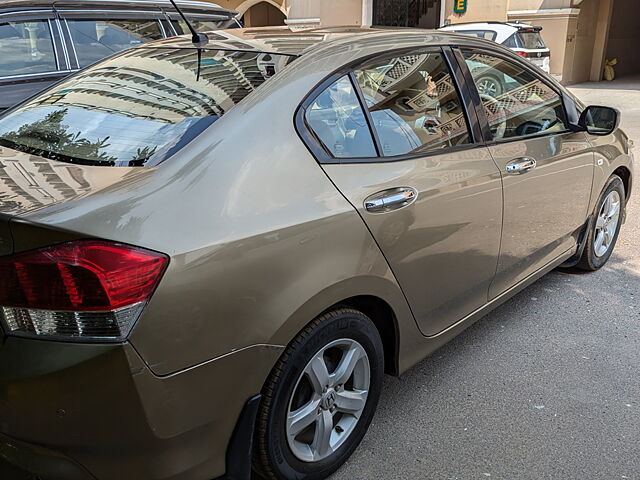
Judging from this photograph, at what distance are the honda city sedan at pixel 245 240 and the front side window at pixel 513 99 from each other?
3 cm

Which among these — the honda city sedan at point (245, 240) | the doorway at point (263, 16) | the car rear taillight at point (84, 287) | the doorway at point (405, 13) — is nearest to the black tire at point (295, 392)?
the honda city sedan at point (245, 240)

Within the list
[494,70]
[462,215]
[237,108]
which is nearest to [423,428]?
[462,215]

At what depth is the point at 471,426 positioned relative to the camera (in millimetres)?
2715

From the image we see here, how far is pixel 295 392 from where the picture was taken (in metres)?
2.19

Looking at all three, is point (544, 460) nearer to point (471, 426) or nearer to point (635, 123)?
point (471, 426)

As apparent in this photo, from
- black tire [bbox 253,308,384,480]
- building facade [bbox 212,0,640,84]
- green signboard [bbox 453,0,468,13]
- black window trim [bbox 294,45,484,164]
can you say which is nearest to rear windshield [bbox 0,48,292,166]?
black window trim [bbox 294,45,484,164]

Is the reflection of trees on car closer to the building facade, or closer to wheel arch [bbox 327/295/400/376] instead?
wheel arch [bbox 327/295/400/376]

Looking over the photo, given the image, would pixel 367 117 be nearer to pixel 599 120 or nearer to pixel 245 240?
pixel 245 240

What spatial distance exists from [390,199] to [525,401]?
1321 millimetres

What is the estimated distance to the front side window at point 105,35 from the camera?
5.56 meters

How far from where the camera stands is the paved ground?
2477 millimetres

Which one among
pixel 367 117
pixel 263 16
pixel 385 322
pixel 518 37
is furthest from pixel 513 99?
pixel 263 16

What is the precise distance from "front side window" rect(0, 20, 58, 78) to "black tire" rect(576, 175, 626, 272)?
183 inches

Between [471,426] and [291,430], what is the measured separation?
38.6 inches
